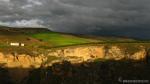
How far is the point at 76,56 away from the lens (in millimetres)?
99750

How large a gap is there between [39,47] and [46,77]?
10.5 m

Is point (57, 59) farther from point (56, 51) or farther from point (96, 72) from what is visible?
point (96, 72)

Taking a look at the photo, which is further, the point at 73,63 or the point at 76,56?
the point at 76,56

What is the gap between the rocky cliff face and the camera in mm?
97750

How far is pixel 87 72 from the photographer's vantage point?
3767 inches

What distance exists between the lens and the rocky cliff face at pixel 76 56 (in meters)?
97.8

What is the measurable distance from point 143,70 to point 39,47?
29.5m

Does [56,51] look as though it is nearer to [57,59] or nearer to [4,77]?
[57,59]

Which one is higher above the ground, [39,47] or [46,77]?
[39,47]

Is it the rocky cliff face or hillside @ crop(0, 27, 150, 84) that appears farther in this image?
the rocky cliff face

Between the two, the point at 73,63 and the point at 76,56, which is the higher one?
the point at 76,56

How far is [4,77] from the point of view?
93.7 meters

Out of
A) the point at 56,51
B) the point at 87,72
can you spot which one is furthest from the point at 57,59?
the point at 87,72

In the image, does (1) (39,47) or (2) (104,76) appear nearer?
Answer: (2) (104,76)
